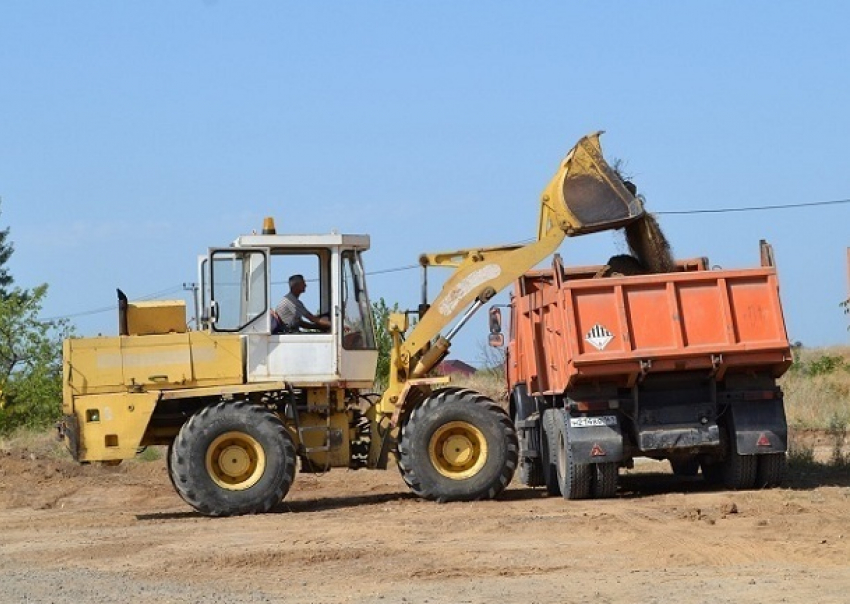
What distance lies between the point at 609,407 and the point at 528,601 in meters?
6.76

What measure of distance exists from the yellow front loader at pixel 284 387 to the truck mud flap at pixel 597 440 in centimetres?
85

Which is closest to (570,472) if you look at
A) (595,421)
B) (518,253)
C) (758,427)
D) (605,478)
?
(605,478)

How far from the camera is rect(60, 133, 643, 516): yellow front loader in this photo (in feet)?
56.2

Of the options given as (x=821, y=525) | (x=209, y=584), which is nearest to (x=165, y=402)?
(x=209, y=584)

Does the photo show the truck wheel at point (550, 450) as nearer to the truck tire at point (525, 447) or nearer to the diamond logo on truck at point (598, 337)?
the truck tire at point (525, 447)

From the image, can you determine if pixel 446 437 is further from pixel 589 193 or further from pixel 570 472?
pixel 589 193

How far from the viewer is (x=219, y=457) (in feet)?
56.3

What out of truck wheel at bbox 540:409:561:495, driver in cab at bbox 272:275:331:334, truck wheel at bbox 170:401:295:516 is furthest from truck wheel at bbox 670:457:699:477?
truck wheel at bbox 170:401:295:516

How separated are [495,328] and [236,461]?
401cm

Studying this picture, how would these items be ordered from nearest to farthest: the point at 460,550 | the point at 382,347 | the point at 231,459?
1. the point at 460,550
2. the point at 231,459
3. the point at 382,347

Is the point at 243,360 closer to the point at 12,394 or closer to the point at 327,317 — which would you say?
the point at 327,317

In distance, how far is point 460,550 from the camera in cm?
1298

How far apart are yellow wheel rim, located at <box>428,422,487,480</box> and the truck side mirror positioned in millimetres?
2253

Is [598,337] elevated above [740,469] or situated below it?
above
